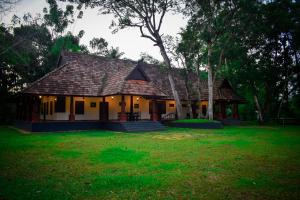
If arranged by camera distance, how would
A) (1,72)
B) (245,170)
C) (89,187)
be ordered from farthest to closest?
(1,72)
(245,170)
(89,187)

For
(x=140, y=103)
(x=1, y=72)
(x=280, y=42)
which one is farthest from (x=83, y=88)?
(x=280, y=42)

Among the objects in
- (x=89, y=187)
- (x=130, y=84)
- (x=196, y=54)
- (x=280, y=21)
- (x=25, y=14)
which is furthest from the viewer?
(x=280, y=21)

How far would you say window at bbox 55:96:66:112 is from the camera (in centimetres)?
2392

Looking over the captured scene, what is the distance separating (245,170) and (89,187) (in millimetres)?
4704

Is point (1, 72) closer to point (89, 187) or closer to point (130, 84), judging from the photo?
point (130, 84)

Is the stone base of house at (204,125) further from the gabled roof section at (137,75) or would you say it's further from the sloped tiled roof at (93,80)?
the gabled roof section at (137,75)

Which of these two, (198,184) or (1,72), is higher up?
(1,72)

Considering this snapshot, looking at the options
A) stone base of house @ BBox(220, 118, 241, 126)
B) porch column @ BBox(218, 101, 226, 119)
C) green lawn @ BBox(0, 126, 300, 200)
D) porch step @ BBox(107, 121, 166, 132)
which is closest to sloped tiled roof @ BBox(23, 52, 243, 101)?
porch column @ BBox(218, 101, 226, 119)

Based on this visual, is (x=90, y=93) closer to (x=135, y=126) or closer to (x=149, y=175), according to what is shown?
(x=135, y=126)

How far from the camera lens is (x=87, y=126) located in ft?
76.4

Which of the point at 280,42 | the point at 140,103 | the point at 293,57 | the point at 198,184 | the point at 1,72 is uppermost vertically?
the point at 280,42

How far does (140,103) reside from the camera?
28.4m

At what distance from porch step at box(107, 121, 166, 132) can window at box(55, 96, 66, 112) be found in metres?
5.17

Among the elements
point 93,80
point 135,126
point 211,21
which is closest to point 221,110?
point 211,21
